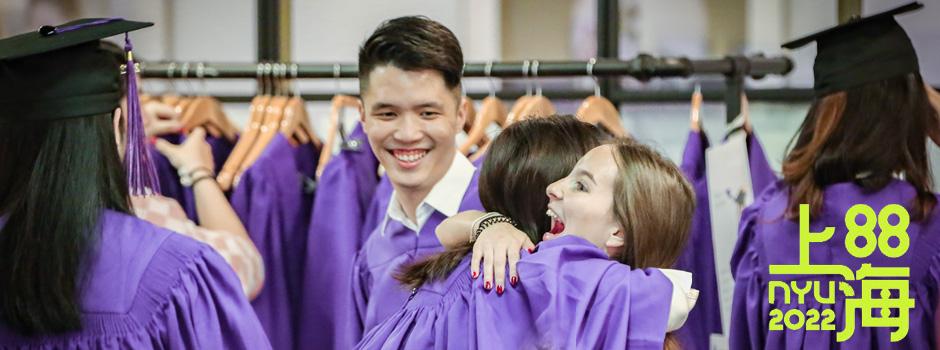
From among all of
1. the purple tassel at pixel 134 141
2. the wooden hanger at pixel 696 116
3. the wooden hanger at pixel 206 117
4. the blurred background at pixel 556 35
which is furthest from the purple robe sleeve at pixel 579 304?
the blurred background at pixel 556 35

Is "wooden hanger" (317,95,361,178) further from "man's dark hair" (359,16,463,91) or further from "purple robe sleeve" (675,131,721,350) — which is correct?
"purple robe sleeve" (675,131,721,350)

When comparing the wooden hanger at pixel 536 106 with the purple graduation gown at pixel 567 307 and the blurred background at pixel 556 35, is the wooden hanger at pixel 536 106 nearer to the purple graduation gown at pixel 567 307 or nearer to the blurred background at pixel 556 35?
the blurred background at pixel 556 35

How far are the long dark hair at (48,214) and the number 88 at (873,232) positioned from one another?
1.32 metres

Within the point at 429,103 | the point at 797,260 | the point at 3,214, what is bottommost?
the point at 797,260

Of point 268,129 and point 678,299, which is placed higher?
point 268,129

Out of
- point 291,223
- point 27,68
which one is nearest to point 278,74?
point 291,223

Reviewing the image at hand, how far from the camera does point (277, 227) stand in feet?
8.79

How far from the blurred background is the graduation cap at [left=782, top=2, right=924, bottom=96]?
83cm

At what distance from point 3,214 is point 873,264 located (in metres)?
1.48

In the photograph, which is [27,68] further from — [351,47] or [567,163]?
[351,47]

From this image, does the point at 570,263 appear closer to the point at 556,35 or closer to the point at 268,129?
the point at 268,129

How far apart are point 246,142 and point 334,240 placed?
33 cm

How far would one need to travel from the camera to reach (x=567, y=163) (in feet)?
5.56

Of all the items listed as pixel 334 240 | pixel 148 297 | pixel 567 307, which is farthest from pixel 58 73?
pixel 334 240
